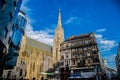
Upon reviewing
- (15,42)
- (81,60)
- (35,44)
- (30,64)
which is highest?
(35,44)

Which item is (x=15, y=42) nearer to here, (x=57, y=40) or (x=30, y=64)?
(x=30, y=64)

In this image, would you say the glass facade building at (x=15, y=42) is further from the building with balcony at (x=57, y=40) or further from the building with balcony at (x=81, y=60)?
the building with balcony at (x=57, y=40)

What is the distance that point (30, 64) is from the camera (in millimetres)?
64625

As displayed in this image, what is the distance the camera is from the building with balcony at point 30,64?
5211 cm

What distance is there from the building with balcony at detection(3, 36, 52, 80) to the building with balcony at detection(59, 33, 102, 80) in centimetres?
1720

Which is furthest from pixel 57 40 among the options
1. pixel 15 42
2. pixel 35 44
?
pixel 15 42

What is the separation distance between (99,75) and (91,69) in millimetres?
2799

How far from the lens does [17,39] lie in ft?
87.4

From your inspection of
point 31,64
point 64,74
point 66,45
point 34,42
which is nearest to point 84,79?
point 64,74

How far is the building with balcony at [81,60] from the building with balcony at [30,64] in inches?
677

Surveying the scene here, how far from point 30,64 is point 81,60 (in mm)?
37313

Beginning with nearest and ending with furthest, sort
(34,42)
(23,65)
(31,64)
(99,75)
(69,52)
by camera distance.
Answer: (99,75)
(69,52)
(23,65)
(31,64)
(34,42)

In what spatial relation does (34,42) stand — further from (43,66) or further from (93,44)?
(93,44)

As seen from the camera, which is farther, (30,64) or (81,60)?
(30,64)
